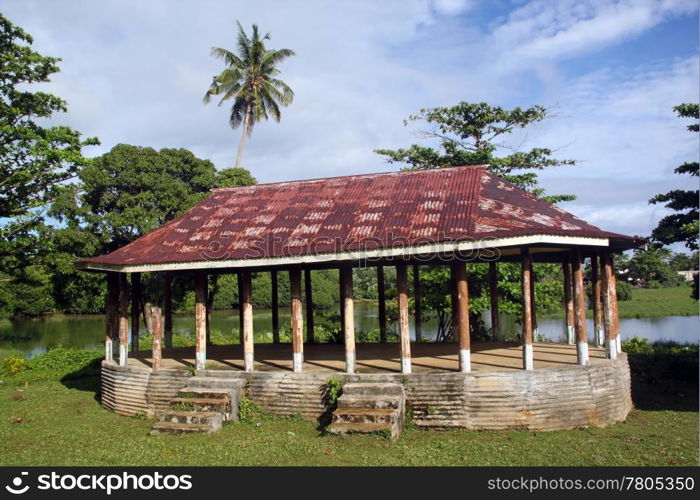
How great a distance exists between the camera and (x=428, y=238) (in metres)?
8.71

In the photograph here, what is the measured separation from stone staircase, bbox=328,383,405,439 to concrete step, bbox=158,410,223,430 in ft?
6.46

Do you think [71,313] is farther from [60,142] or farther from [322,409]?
[322,409]

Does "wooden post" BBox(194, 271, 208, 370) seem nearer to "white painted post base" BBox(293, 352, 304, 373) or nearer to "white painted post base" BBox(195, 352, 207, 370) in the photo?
"white painted post base" BBox(195, 352, 207, 370)

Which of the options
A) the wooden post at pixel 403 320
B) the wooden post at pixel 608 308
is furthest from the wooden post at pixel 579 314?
the wooden post at pixel 403 320

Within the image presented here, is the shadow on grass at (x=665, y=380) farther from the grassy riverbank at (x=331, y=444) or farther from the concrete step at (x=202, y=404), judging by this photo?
the concrete step at (x=202, y=404)

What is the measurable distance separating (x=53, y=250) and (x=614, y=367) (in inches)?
736

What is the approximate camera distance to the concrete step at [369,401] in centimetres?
837

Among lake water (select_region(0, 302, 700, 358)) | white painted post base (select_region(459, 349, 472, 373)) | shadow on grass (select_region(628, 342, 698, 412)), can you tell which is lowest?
lake water (select_region(0, 302, 700, 358))

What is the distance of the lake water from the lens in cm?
2748

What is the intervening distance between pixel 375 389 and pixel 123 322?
18.5 ft

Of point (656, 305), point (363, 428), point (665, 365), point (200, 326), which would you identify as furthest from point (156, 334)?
point (656, 305)

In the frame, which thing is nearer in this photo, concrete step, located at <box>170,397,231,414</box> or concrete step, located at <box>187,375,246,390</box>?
concrete step, located at <box>170,397,231,414</box>

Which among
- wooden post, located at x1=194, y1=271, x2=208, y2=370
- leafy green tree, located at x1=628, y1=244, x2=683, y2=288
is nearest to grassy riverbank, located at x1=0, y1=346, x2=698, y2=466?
wooden post, located at x1=194, y1=271, x2=208, y2=370
